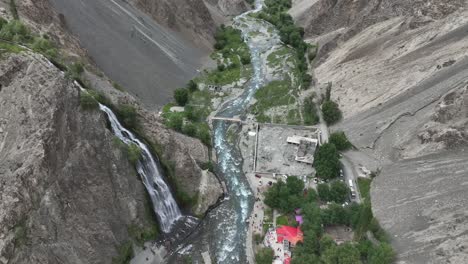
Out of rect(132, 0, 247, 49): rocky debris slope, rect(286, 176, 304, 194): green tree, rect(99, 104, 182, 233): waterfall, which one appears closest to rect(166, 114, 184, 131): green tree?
rect(99, 104, 182, 233): waterfall

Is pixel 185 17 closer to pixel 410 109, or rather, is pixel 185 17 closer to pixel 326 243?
pixel 410 109

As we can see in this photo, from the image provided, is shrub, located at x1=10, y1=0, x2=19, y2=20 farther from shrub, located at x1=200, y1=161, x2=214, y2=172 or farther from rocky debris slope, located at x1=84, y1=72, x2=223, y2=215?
shrub, located at x1=200, y1=161, x2=214, y2=172

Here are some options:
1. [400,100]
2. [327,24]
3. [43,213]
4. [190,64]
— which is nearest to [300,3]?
[327,24]

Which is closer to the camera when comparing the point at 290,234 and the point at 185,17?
the point at 290,234

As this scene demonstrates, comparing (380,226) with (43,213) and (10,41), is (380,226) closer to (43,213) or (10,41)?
(43,213)

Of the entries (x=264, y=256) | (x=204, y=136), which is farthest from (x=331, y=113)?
(x=264, y=256)
